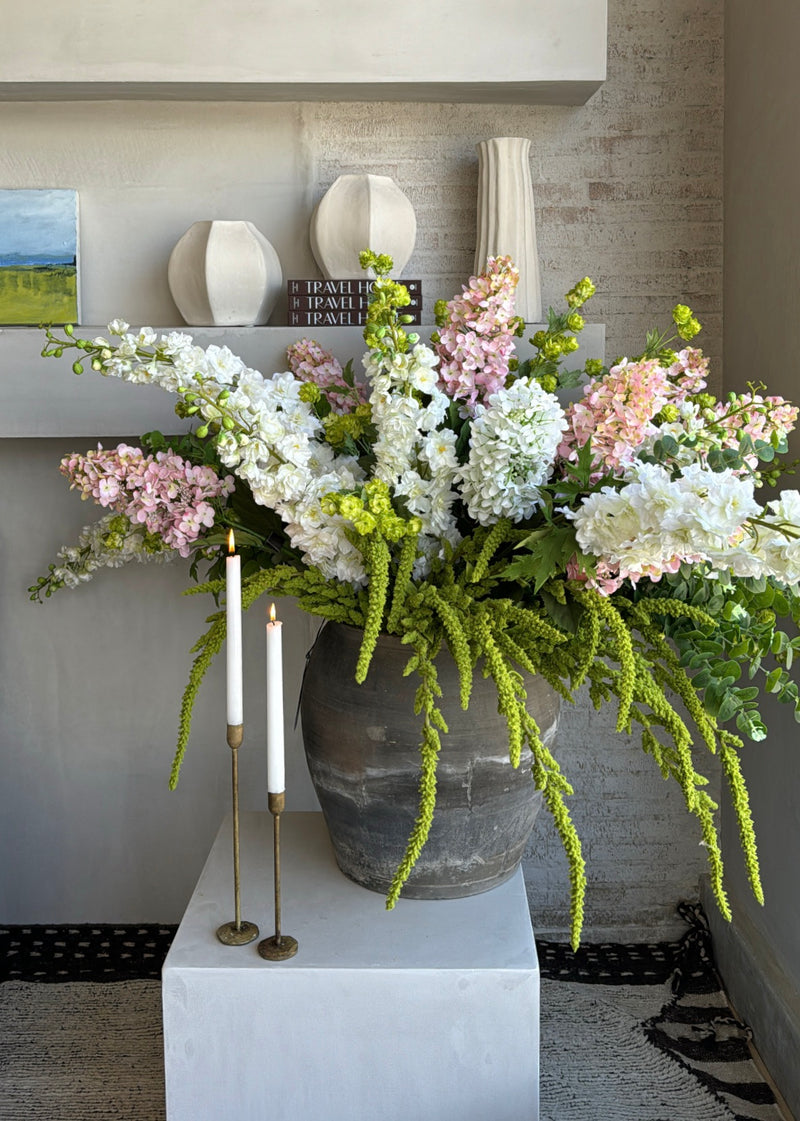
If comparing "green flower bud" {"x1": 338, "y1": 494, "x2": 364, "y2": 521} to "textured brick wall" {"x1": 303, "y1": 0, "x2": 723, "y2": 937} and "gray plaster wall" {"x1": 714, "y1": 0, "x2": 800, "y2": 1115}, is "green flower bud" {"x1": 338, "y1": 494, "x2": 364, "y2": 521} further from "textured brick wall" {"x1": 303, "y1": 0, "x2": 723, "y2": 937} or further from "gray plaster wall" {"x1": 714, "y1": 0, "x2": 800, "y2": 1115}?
"textured brick wall" {"x1": 303, "y1": 0, "x2": 723, "y2": 937}

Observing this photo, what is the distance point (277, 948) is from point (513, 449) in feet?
2.00

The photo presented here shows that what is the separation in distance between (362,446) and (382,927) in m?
0.58

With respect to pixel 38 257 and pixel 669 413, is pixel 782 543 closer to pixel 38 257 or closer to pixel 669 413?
pixel 669 413

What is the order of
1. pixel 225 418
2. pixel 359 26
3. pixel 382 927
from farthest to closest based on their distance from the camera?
1. pixel 359 26
2. pixel 382 927
3. pixel 225 418

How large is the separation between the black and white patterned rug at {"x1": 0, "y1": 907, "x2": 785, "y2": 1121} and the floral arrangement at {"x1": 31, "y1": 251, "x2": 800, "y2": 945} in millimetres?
666

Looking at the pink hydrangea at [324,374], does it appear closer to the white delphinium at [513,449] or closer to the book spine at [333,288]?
the book spine at [333,288]

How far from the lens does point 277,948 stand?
3.73 feet

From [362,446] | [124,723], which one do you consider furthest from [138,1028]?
[362,446]

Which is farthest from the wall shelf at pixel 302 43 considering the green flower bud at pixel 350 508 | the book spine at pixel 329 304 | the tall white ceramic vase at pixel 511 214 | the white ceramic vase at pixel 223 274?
the green flower bud at pixel 350 508

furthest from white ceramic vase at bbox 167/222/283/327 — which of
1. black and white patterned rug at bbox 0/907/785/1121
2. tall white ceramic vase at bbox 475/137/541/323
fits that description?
black and white patterned rug at bbox 0/907/785/1121

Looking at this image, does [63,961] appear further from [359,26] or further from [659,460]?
[359,26]

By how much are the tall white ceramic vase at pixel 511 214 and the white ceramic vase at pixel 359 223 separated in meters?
0.13

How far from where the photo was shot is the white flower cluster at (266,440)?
112cm

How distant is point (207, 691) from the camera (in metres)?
1.91
